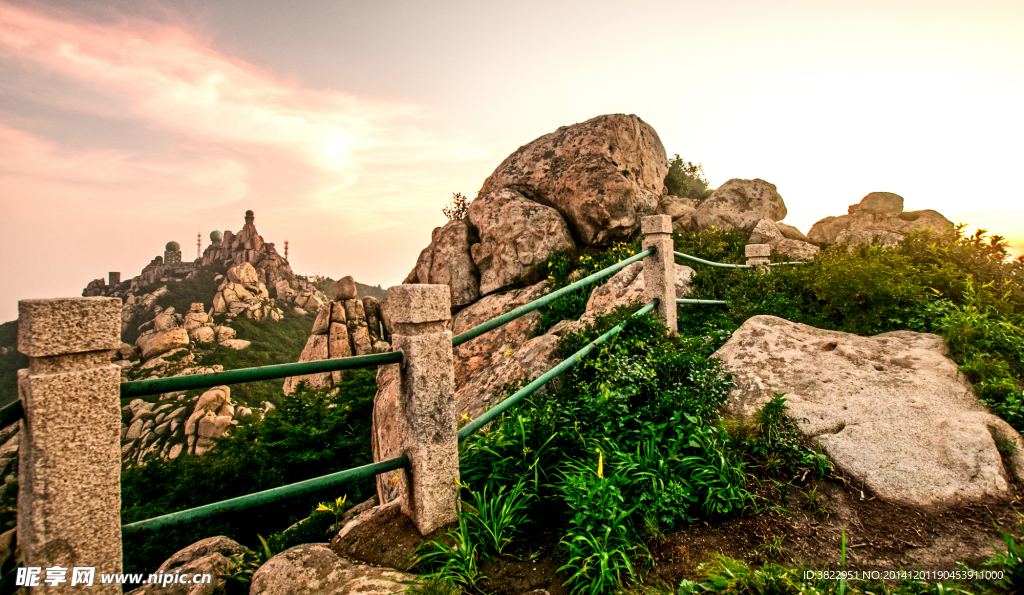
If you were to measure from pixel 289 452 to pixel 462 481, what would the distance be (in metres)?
15.0

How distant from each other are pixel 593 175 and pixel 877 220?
9571mm

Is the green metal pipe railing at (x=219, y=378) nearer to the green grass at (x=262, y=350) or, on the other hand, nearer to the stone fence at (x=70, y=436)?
the stone fence at (x=70, y=436)

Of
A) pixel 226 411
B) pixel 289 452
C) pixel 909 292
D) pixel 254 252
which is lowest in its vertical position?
pixel 226 411

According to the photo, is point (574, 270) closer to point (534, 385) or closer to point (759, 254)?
point (759, 254)

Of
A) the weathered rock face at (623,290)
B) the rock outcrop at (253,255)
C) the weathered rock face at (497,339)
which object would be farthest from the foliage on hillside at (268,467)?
the rock outcrop at (253,255)

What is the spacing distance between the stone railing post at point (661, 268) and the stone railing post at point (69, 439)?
4148mm

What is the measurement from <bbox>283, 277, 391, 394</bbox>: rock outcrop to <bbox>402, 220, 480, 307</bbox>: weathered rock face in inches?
698

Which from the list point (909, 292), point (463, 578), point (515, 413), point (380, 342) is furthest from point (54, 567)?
point (380, 342)

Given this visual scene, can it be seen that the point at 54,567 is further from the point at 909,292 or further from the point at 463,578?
the point at 909,292

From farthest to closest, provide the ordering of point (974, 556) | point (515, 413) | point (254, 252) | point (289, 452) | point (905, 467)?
point (254, 252)
point (289, 452)
point (515, 413)
point (905, 467)
point (974, 556)

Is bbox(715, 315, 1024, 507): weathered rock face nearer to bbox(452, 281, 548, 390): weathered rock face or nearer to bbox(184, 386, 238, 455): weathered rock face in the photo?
bbox(452, 281, 548, 390): weathered rock face

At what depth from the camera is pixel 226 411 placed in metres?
38.9

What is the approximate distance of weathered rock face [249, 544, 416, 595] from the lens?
2152 millimetres

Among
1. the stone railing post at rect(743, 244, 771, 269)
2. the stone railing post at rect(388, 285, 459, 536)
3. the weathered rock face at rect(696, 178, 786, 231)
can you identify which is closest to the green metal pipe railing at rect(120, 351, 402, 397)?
the stone railing post at rect(388, 285, 459, 536)
